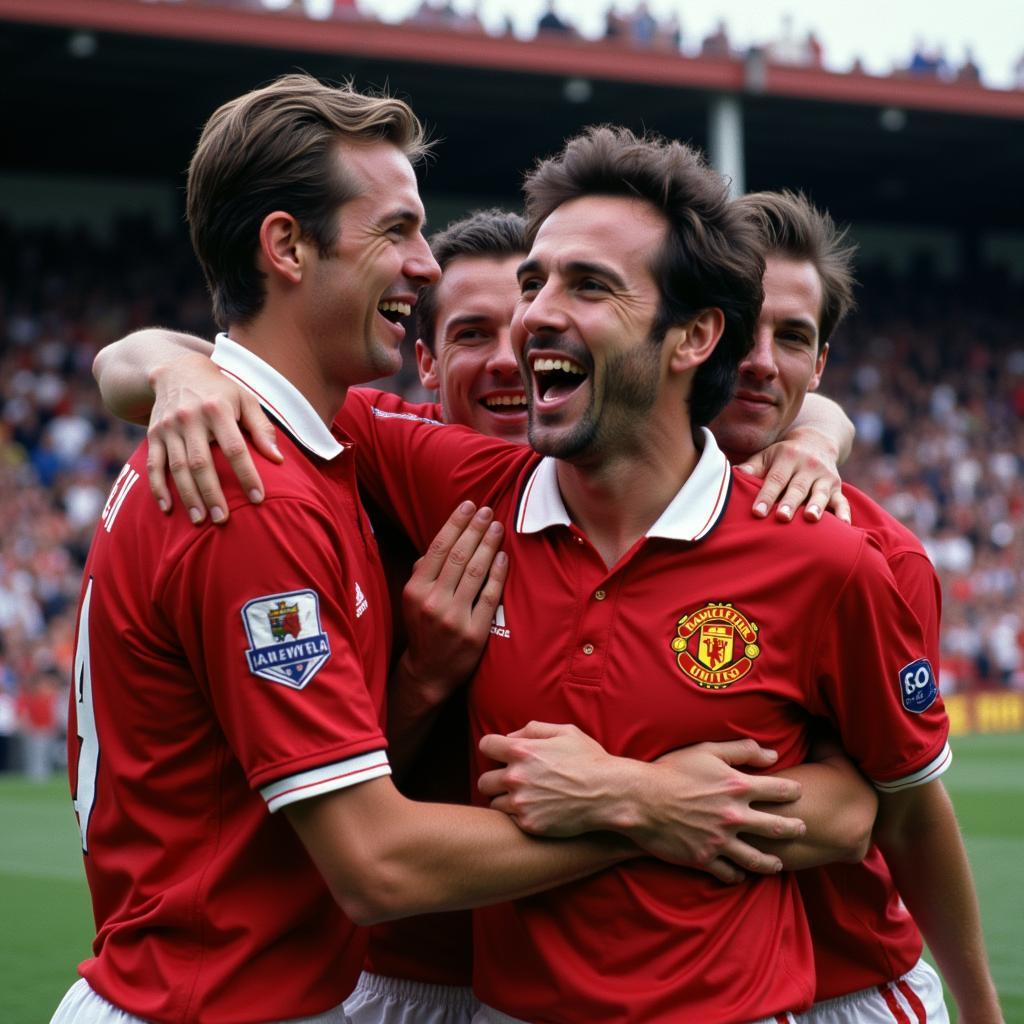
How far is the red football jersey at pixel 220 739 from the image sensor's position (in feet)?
8.16

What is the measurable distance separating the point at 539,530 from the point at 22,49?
17.3 m

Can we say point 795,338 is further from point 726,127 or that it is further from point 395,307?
point 726,127

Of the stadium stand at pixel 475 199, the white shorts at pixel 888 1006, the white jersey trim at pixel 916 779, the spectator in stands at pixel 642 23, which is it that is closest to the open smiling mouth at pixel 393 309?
the white jersey trim at pixel 916 779

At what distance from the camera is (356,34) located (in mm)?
18359

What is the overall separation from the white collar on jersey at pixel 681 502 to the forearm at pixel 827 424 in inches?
18.8

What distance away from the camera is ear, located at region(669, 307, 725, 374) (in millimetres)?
3010

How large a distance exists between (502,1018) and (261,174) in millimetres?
1588

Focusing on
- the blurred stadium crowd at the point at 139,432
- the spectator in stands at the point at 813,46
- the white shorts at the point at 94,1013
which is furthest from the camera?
the spectator in stands at the point at 813,46

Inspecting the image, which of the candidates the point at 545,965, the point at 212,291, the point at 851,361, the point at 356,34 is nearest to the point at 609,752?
the point at 545,965

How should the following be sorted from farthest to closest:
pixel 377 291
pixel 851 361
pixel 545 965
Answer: pixel 851 361 → pixel 377 291 → pixel 545 965

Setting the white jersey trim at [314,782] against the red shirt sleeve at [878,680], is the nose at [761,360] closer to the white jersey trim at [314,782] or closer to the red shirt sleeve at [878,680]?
the red shirt sleeve at [878,680]

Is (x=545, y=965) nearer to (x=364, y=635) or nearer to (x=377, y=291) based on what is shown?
(x=364, y=635)

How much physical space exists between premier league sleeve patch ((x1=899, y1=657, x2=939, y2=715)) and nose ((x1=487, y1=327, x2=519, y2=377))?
1.42 metres

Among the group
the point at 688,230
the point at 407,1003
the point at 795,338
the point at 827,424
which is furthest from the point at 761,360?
the point at 407,1003
